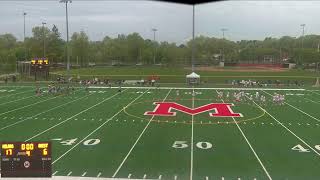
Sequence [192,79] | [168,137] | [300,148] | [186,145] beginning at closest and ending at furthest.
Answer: [300,148], [186,145], [168,137], [192,79]

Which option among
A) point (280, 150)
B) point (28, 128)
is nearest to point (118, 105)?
point (28, 128)

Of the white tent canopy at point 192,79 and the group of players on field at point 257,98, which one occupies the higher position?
the white tent canopy at point 192,79

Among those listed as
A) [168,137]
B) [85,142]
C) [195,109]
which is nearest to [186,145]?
[168,137]

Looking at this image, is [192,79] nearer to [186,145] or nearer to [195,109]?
[195,109]

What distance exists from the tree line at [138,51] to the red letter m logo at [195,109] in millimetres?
52993

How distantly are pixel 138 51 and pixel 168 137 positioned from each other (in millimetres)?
86402

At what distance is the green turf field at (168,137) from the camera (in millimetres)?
13789
